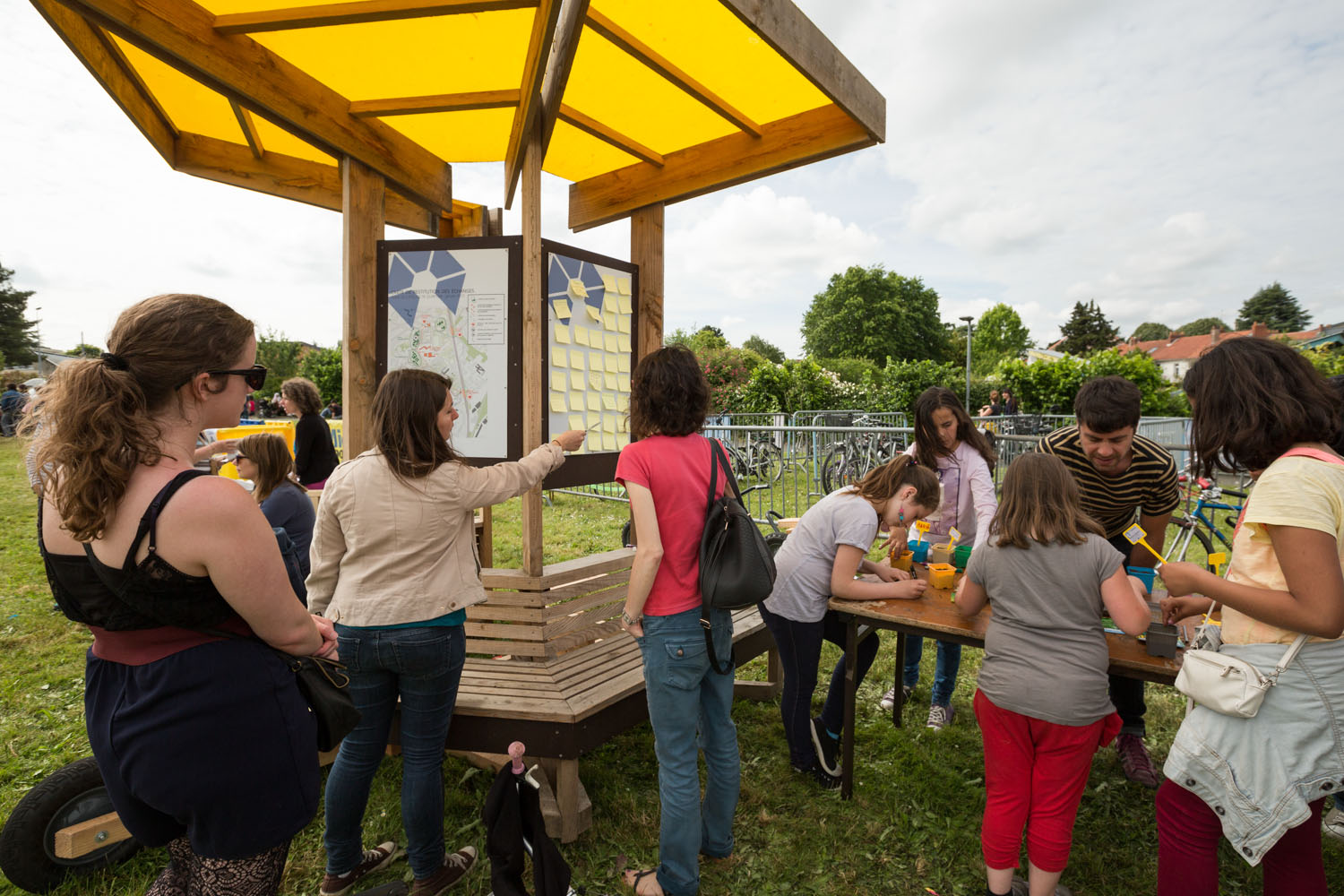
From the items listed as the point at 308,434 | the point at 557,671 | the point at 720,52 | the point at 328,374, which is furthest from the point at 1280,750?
the point at 328,374

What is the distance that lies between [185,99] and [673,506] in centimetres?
341

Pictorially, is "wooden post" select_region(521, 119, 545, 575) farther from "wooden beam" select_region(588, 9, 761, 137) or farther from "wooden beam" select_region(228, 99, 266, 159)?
"wooden beam" select_region(228, 99, 266, 159)

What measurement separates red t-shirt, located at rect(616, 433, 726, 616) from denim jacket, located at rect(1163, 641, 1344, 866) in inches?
58.1

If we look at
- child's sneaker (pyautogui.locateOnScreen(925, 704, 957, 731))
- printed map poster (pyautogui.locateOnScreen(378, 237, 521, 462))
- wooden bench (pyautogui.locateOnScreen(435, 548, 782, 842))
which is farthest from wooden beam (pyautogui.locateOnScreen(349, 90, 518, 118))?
child's sneaker (pyautogui.locateOnScreen(925, 704, 957, 731))

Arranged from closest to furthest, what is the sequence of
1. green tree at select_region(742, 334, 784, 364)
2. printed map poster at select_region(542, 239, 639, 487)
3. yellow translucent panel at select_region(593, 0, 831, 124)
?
yellow translucent panel at select_region(593, 0, 831, 124) < printed map poster at select_region(542, 239, 639, 487) < green tree at select_region(742, 334, 784, 364)

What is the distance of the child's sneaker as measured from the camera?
11.9 feet

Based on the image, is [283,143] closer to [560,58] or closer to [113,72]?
[113,72]

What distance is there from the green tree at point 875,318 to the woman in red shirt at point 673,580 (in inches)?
1779

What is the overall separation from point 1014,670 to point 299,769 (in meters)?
2.08

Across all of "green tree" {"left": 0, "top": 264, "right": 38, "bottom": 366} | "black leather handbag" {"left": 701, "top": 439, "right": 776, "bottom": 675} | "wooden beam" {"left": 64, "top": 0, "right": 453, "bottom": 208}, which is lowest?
"black leather handbag" {"left": 701, "top": 439, "right": 776, "bottom": 675}

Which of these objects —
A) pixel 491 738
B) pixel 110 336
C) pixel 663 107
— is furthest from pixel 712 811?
pixel 663 107

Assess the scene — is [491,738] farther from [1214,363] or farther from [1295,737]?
[1214,363]

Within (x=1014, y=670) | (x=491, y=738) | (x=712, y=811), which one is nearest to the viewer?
(x=1014, y=670)

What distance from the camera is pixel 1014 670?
6.99 ft
